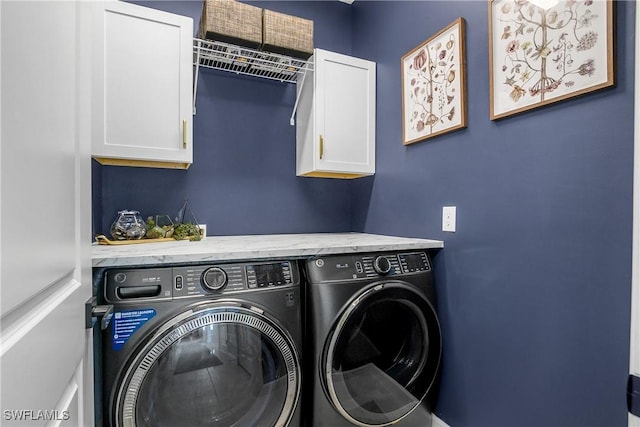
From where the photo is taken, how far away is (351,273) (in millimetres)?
1386

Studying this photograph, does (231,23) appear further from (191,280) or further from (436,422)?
(436,422)

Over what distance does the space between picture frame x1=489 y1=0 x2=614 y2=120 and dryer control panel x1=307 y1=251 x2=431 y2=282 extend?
2.40 ft

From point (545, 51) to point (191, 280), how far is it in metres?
1.54

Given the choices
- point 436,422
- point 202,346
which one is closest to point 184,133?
point 202,346

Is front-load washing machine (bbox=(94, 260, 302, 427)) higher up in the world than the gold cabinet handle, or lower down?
lower down

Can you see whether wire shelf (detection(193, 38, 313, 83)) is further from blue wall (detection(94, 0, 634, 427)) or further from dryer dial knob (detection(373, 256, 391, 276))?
dryer dial knob (detection(373, 256, 391, 276))

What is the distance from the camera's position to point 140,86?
5.07 feet

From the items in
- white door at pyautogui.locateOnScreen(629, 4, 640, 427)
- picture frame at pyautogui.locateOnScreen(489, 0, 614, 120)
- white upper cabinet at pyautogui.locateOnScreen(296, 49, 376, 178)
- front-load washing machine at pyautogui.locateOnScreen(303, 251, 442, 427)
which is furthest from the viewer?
white upper cabinet at pyautogui.locateOnScreen(296, 49, 376, 178)

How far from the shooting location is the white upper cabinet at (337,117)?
1.98 m

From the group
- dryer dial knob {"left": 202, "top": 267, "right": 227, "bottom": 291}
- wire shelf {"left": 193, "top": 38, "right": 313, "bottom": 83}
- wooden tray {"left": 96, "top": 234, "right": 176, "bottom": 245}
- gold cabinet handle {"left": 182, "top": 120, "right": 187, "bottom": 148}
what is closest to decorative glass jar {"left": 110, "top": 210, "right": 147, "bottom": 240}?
wooden tray {"left": 96, "top": 234, "right": 176, "bottom": 245}

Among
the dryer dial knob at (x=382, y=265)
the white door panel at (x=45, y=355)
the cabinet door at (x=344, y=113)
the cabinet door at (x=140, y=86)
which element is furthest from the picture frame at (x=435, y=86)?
the white door panel at (x=45, y=355)

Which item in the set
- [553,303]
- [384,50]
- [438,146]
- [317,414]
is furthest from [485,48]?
[317,414]

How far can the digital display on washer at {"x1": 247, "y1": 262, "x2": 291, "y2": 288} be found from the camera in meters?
1.23

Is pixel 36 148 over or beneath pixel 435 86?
beneath
